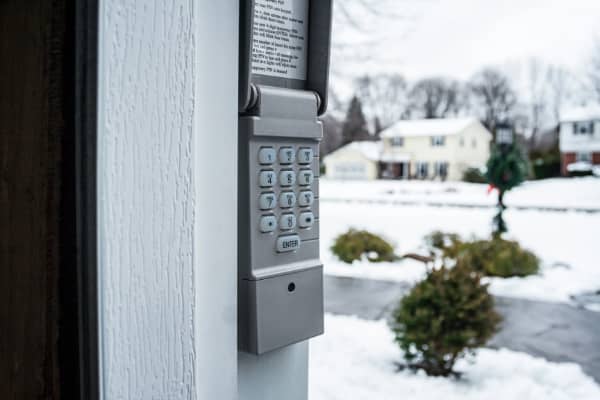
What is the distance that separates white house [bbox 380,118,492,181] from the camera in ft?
59.7

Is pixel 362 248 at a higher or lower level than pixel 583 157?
lower

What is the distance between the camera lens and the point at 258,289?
55 cm

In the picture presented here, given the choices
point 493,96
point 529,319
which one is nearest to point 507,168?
point 529,319

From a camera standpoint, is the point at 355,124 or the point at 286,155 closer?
the point at 286,155

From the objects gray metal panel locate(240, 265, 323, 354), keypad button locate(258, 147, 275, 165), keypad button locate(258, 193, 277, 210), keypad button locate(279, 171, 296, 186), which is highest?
keypad button locate(258, 147, 275, 165)

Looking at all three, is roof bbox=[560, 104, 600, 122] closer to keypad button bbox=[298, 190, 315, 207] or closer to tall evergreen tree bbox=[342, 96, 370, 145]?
tall evergreen tree bbox=[342, 96, 370, 145]

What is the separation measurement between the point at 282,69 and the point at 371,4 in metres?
6.14

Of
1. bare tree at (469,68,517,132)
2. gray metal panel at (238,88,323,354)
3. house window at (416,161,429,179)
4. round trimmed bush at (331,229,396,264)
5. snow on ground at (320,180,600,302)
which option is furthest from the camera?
house window at (416,161,429,179)

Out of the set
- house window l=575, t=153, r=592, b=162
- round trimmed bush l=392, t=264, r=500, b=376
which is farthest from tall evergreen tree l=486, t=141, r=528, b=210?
house window l=575, t=153, r=592, b=162

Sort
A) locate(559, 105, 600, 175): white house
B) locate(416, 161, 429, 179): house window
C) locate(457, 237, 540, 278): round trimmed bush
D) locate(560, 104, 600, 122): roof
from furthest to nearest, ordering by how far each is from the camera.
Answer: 1. locate(559, 105, 600, 175): white house
2. locate(560, 104, 600, 122): roof
3. locate(416, 161, 429, 179): house window
4. locate(457, 237, 540, 278): round trimmed bush

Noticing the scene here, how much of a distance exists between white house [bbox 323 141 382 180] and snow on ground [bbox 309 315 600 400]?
44.5 feet

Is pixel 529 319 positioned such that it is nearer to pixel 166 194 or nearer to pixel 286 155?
pixel 286 155

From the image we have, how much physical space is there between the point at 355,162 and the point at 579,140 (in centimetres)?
934

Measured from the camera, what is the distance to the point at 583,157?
2102cm
